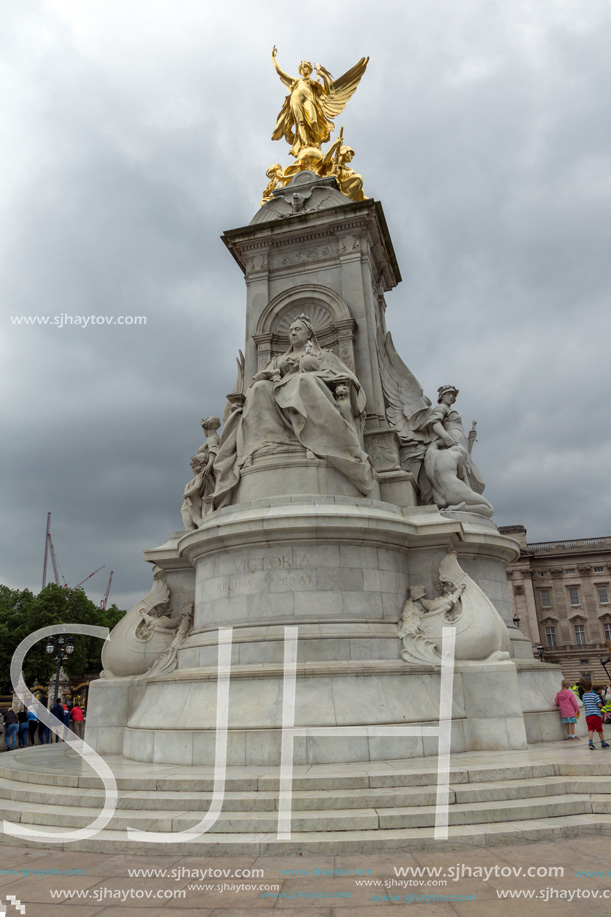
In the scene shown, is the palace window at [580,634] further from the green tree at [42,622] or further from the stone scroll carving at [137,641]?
the stone scroll carving at [137,641]

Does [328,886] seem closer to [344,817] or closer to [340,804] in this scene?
[344,817]

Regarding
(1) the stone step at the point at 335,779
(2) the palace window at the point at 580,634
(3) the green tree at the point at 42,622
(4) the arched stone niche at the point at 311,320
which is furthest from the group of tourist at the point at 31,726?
(2) the palace window at the point at 580,634

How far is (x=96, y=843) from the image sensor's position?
7.14 meters

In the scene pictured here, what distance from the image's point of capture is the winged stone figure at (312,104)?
72.6 feet

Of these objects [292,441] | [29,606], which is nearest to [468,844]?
[292,441]

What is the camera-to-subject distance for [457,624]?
Answer: 470 inches

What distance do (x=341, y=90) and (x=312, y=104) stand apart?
4.93 ft

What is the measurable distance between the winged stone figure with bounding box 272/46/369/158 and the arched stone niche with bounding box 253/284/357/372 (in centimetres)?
627

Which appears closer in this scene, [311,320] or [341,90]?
[311,320]

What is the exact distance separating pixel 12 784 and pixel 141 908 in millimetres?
5390

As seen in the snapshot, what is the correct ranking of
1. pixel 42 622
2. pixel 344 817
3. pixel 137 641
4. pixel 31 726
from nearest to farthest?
pixel 344 817
pixel 137 641
pixel 31 726
pixel 42 622

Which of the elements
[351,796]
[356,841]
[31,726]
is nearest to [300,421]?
[351,796]

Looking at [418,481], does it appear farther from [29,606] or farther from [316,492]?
[29,606]

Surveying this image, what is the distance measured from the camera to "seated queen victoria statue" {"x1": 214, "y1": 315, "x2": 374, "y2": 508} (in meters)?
14.3
